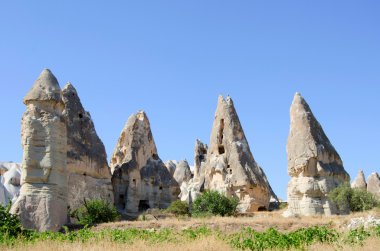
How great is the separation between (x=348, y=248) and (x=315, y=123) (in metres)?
15.6

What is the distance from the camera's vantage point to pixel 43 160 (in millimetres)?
15250

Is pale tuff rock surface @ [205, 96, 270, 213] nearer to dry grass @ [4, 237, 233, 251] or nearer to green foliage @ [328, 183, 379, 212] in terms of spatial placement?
green foliage @ [328, 183, 379, 212]

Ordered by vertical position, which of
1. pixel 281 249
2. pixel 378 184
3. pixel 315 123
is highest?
pixel 315 123

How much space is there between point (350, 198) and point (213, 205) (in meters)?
5.68

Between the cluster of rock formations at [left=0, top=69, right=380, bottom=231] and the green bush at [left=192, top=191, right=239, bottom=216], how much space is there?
2.55m

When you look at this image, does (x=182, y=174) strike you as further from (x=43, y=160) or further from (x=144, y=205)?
(x=43, y=160)

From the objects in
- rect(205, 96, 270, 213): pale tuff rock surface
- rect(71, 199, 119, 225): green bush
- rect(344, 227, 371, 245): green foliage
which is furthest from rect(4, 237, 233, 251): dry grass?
rect(205, 96, 270, 213): pale tuff rock surface

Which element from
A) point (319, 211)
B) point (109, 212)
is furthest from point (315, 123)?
point (109, 212)

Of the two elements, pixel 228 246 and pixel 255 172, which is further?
pixel 255 172

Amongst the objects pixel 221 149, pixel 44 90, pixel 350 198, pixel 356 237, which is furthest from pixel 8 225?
pixel 221 149

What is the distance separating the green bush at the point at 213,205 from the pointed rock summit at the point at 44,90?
26.0 ft

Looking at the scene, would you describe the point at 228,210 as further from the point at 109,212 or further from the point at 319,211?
the point at 109,212

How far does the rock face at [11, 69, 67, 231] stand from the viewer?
47.2ft

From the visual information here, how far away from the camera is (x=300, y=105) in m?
22.9
